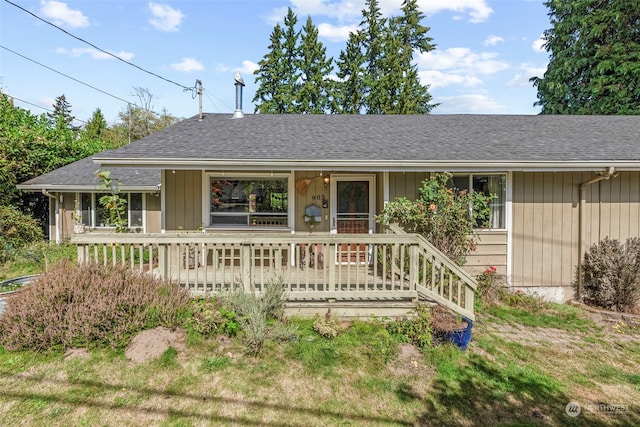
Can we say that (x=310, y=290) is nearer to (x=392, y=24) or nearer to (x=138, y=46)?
(x=138, y=46)

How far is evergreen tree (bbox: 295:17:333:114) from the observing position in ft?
73.4

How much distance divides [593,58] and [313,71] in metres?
15.0

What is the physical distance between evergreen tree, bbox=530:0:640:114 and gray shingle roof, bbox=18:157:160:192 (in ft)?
60.8

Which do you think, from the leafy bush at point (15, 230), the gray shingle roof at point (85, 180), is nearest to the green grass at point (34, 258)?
the leafy bush at point (15, 230)

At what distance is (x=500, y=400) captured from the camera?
361 cm

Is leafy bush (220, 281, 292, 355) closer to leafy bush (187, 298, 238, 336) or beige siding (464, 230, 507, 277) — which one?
leafy bush (187, 298, 238, 336)

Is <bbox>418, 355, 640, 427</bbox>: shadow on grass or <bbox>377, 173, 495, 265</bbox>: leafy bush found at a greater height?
<bbox>377, 173, 495, 265</bbox>: leafy bush

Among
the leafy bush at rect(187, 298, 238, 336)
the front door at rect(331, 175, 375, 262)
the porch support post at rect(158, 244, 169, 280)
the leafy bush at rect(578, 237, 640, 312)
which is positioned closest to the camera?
the leafy bush at rect(187, 298, 238, 336)

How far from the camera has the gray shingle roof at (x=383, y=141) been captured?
6.20 meters

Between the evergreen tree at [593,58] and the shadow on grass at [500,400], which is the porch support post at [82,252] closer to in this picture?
the shadow on grass at [500,400]

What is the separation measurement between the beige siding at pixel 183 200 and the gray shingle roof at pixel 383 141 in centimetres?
72

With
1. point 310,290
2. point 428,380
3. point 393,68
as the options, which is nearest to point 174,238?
point 310,290

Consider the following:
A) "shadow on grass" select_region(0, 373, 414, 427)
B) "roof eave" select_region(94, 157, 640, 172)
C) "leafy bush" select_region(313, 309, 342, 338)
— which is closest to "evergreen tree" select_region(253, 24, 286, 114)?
"roof eave" select_region(94, 157, 640, 172)

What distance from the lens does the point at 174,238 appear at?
4883mm
